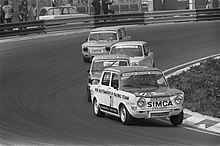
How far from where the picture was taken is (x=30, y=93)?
20.2m

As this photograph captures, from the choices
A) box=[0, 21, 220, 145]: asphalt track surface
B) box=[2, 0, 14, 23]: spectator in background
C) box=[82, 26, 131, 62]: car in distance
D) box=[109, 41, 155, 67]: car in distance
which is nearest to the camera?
box=[0, 21, 220, 145]: asphalt track surface

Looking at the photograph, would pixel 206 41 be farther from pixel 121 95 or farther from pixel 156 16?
pixel 121 95

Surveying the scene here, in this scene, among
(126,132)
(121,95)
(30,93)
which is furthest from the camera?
(30,93)

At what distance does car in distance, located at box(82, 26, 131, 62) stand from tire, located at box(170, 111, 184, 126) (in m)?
10.8

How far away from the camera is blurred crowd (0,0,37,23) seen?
116 ft

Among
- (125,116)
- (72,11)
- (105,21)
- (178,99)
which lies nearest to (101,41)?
(105,21)

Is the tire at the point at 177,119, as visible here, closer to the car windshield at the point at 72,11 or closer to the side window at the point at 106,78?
the side window at the point at 106,78

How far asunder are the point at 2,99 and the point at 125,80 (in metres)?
5.28

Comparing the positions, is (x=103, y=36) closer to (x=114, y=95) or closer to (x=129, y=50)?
(x=129, y=50)

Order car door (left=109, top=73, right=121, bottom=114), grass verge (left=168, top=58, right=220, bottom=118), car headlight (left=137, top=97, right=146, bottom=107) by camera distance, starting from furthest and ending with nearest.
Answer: grass verge (left=168, top=58, right=220, bottom=118), car door (left=109, top=73, right=121, bottom=114), car headlight (left=137, top=97, right=146, bottom=107)

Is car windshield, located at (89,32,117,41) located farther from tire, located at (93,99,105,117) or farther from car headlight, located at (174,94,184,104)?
car headlight, located at (174,94,184,104)

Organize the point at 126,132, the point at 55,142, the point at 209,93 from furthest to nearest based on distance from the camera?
the point at 209,93
the point at 126,132
the point at 55,142

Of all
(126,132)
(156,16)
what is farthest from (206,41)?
(126,132)

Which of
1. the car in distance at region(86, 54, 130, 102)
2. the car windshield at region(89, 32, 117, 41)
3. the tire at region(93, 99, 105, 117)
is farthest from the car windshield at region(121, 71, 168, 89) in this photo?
the car windshield at region(89, 32, 117, 41)
